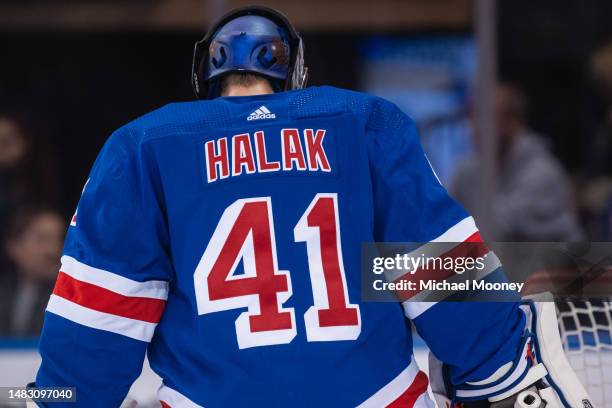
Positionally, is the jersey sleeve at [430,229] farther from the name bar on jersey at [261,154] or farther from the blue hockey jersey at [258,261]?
the name bar on jersey at [261,154]

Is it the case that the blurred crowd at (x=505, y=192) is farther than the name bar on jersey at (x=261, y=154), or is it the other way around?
the blurred crowd at (x=505, y=192)

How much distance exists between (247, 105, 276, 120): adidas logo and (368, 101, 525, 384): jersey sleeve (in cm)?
18

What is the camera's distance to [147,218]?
1.97 metres

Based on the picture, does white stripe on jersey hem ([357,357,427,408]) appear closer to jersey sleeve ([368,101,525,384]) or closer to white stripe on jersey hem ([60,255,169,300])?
jersey sleeve ([368,101,525,384])

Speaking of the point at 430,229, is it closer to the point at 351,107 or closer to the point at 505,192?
the point at 351,107

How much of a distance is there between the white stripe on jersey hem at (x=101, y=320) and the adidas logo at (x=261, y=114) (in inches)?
16.6

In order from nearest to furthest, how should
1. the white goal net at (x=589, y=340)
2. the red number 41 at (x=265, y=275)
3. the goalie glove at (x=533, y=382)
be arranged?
the red number 41 at (x=265, y=275)
the goalie glove at (x=533, y=382)
the white goal net at (x=589, y=340)

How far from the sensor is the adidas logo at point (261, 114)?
6.59 feet

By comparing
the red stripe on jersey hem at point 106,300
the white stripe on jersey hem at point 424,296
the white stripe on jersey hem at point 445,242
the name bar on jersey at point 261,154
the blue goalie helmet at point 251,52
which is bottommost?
the white stripe on jersey hem at point 424,296

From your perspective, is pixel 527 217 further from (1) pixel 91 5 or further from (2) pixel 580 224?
(1) pixel 91 5

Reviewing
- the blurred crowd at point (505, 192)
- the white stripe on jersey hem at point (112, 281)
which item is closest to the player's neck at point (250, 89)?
the white stripe on jersey hem at point (112, 281)

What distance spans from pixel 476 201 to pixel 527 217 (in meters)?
0.23

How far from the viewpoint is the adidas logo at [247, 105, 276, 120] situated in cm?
201

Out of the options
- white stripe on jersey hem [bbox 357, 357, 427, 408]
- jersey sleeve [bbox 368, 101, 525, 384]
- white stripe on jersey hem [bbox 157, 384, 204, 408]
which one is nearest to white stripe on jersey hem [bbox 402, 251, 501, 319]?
jersey sleeve [bbox 368, 101, 525, 384]
